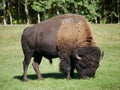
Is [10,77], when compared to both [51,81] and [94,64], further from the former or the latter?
[94,64]

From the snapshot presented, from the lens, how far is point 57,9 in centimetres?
5122

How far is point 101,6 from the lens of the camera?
5403 centimetres

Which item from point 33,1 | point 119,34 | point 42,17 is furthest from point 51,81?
point 42,17

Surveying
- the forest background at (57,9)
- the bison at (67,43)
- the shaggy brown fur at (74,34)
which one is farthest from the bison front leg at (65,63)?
the forest background at (57,9)

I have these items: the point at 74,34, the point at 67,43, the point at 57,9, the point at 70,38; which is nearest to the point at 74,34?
the point at 74,34

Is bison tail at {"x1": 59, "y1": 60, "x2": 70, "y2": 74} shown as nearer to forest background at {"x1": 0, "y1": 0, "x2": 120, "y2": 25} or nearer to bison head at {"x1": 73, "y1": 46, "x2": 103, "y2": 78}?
bison head at {"x1": 73, "y1": 46, "x2": 103, "y2": 78}

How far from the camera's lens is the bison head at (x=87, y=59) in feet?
40.2

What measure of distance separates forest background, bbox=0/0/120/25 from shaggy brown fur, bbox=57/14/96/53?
3512 cm

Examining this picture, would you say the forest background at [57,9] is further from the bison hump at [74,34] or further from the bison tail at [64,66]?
the bison tail at [64,66]

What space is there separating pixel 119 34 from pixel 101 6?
2057 centimetres

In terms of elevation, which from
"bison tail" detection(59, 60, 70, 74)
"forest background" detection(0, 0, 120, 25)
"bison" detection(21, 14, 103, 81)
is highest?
"bison" detection(21, 14, 103, 81)

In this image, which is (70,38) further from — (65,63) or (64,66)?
(64,66)

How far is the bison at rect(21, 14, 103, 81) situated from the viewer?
1241cm

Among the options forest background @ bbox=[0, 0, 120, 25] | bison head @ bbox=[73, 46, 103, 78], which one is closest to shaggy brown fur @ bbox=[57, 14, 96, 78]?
bison head @ bbox=[73, 46, 103, 78]
